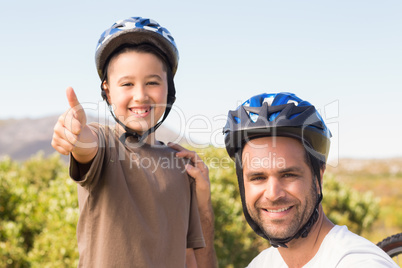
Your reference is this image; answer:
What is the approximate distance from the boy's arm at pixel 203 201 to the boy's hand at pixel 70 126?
3.65ft

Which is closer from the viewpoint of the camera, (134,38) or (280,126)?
(280,126)

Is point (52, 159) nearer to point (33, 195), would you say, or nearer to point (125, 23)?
point (33, 195)

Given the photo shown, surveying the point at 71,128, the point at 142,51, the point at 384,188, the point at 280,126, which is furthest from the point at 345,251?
the point at 384,188

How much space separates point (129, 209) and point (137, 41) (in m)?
1.34

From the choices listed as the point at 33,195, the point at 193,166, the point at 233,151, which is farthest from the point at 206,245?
the point at 33,195

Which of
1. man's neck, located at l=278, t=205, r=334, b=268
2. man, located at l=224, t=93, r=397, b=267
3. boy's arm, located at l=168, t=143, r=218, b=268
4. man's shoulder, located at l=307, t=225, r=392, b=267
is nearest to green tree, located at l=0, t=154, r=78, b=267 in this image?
boy's arm, located at l=168, t=143, r=218, b=268

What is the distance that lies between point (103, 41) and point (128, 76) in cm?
45

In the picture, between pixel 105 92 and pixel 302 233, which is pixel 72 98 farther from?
pixel 302 233

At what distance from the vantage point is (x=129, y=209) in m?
2.66

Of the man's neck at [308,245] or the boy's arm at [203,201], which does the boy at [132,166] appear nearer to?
the boy's arm at [203,201]

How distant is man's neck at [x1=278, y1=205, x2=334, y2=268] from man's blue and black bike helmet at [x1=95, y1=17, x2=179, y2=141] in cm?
137

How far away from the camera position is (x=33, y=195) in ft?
26.8

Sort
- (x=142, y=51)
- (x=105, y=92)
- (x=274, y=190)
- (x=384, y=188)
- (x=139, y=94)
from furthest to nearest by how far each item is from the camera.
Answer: (x=384, y=188) < (x=105, y=92) < (x=142, y=51) < (x=139, y=94) < (x=274, y=190)

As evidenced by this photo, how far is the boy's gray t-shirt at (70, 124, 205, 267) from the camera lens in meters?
2.59
